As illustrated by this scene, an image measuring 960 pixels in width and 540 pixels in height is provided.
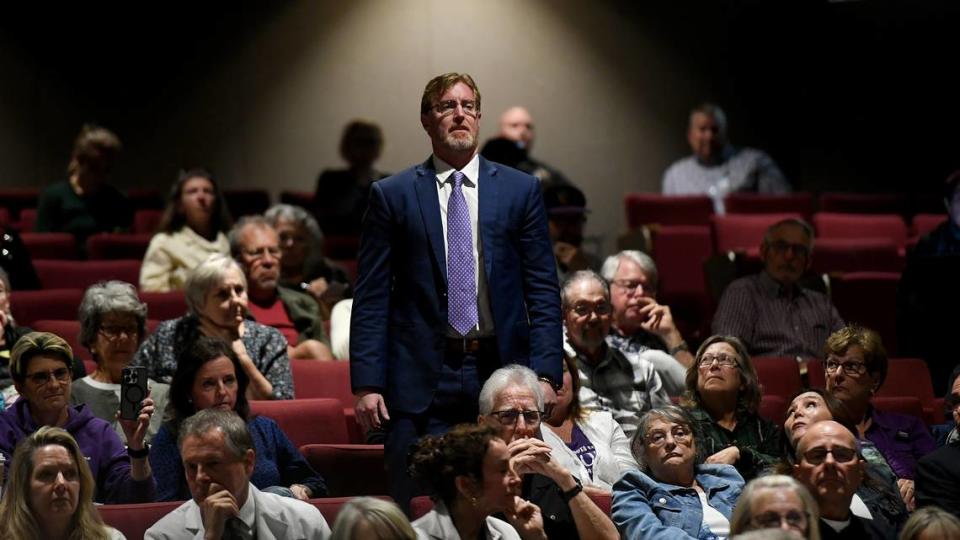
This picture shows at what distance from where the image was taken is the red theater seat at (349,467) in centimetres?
425

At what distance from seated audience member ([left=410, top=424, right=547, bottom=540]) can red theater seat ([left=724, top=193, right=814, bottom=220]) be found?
499 cm

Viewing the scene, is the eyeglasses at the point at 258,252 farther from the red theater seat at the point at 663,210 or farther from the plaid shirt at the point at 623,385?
the red theater seat at the point at 663,210

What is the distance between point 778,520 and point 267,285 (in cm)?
270

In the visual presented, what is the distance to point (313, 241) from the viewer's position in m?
6.50

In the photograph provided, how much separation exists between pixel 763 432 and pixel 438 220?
122 cm

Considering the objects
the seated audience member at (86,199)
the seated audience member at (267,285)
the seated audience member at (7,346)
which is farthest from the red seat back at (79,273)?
the seated audience member at (7,346)

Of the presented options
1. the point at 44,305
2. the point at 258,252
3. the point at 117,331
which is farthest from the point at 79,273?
the point at 117,331

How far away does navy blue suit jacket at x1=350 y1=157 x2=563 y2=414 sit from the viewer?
12.7 feet

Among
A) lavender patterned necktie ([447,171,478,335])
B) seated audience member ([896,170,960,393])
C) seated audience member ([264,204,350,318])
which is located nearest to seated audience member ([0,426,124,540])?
lavender patterned necktie ([447,171,478,335])

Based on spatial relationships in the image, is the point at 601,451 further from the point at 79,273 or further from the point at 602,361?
the point at 79,273

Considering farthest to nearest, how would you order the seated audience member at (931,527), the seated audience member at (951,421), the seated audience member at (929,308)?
the seated audience member at (929,308)
the seated audience member at (951,421)
the seated audience member at (931,527)

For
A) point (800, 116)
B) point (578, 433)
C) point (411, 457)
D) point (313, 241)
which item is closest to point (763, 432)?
point (578, 433)

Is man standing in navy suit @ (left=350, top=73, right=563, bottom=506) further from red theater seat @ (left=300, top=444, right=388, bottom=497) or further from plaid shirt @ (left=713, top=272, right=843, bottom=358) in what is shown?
plaid shirt @ (left=713, top=272, right=843, bottom=358)

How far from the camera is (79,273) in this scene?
6.40 metres
